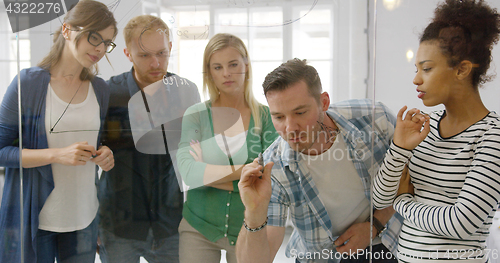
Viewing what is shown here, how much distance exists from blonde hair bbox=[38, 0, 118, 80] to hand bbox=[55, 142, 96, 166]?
0.27 meters

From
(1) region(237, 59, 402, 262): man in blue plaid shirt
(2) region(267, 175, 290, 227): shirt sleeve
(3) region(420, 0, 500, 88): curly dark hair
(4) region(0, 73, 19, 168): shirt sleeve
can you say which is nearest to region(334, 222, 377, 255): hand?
(1) region(237, 59, 402, 262): man in blue plaid shirt

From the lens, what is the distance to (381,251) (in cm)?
133

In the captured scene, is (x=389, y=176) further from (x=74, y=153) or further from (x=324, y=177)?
(x=74, y=153)

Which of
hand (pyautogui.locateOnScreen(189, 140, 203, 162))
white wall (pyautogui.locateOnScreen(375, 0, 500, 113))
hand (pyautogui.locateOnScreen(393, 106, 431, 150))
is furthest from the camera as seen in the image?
hand (pyautogui.locateOnScreen(189, 140, 203, 162))

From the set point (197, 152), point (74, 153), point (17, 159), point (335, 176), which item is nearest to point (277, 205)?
point (335, 176)

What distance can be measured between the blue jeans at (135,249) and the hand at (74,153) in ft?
1.00

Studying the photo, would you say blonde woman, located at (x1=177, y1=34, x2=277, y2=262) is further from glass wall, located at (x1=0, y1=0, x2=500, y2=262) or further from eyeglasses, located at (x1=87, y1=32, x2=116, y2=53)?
eyeglasses, located at (x1=87, y1=32, x2=116, y2=53)

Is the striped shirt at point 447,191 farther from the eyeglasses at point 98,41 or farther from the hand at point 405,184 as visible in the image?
the eyeglasses at point 98,41

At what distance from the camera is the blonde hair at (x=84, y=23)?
1.37 m

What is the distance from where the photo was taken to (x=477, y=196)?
40.0 inches

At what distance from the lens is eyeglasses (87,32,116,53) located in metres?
1.36

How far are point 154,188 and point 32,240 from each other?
56 cm

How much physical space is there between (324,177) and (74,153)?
986 mm

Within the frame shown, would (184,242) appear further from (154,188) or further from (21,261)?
(21,261)
